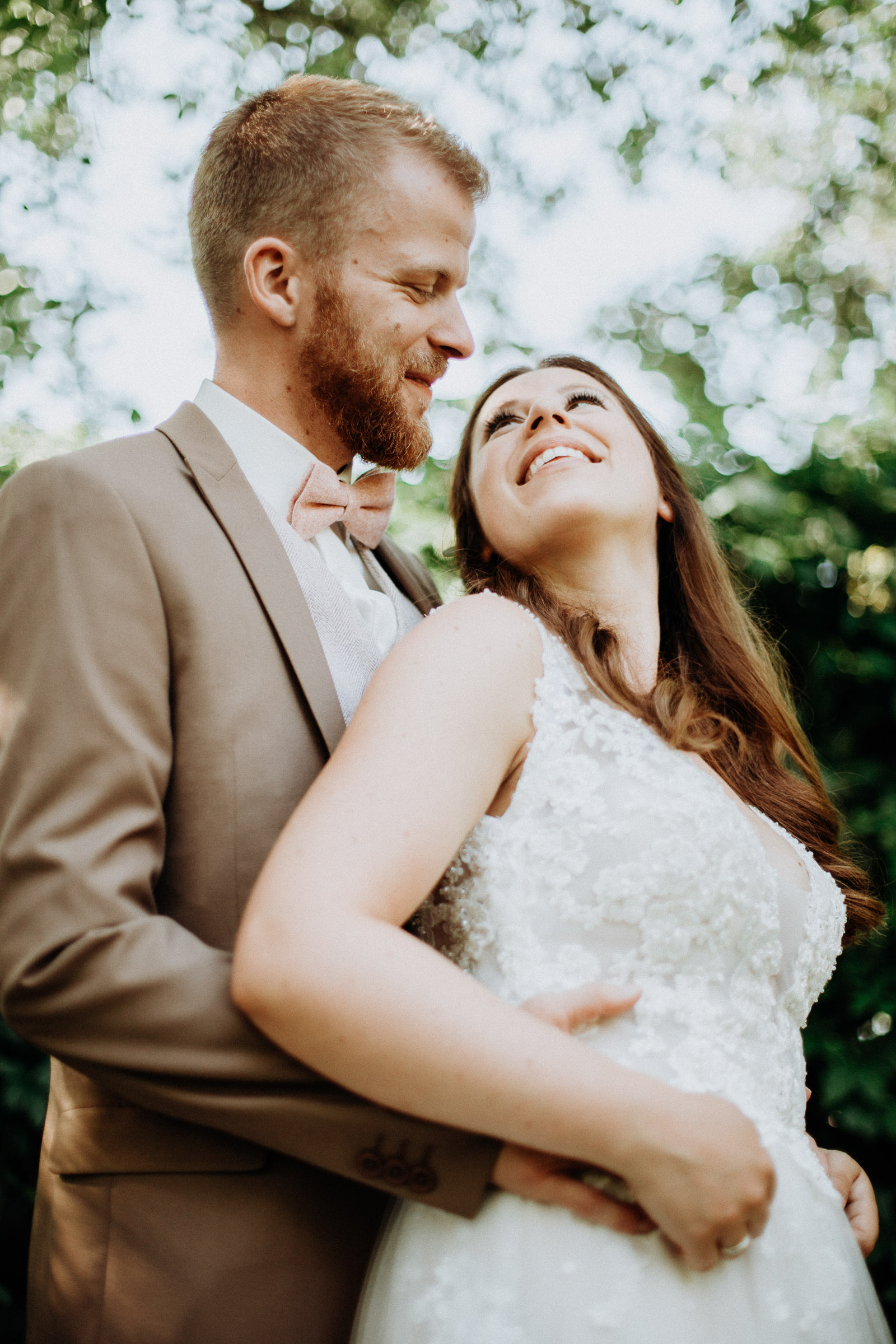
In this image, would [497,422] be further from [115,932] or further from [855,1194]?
[855,1194]

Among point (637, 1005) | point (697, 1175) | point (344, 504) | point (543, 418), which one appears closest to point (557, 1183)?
point (697, 1175)

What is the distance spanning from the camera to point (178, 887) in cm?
171

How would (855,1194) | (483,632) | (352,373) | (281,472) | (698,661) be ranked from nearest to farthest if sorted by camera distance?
1. (483,632)
2. (855,1194)
3. (281,472)
4. (352,373)
5. (698,661)

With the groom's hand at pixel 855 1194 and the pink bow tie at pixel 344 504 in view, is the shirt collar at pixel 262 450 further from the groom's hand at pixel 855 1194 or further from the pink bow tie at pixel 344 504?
the groom's hand at pixel 855 1194

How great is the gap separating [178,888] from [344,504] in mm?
1012

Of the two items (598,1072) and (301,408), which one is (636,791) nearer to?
(598,1072)

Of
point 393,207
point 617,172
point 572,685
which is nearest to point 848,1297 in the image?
point 572,685

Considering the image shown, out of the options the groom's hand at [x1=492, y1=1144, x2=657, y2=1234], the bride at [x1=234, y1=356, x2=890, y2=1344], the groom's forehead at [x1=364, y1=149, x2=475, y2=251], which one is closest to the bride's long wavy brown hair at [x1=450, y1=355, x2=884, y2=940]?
the bride at [x1=234, y1=356, x2=890, y2=1344]

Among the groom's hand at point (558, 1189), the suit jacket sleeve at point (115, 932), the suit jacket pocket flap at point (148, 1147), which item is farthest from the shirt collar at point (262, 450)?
the groom's hand at point (558, 1189)

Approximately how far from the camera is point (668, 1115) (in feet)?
4.48

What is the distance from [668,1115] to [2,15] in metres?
4.99

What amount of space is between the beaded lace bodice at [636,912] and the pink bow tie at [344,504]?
0.73 metres

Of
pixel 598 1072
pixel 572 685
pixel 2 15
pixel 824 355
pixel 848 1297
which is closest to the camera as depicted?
pixel 598 1072

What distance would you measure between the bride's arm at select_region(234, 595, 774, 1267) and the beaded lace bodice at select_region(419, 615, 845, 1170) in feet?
0.90
